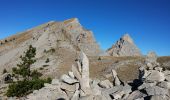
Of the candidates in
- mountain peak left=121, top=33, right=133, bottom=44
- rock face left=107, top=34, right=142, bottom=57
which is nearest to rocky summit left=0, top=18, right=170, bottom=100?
rock face left=107, top=34, right=142, bottom=57

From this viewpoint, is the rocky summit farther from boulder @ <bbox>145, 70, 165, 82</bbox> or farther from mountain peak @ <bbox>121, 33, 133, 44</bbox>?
mountain peak @ <bbox>121, 33, 133, 44</bbox>

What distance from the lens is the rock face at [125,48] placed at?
146m

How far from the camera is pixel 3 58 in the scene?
10725 centimetres

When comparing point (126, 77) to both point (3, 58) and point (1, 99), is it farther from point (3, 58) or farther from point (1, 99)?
point (3, 58)

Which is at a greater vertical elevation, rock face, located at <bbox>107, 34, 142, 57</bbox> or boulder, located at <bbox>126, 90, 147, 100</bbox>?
rock face, located at <bbox>107, 34, 142, 57</bbox>

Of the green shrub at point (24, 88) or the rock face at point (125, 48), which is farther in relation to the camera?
the rock face at point (125, 48)

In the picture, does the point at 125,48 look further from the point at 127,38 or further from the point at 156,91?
the point at 156,91

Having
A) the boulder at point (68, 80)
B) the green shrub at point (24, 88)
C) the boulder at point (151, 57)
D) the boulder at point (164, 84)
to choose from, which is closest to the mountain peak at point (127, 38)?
the green shrub at point (24, 88)

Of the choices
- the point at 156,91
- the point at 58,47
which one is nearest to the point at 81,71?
the point at 156,91

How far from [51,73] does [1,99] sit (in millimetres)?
21248

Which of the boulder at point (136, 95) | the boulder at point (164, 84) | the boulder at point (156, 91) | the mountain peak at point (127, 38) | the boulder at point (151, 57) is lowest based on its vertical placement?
the boulder at point (136, 95)

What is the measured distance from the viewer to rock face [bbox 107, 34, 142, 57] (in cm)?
14625

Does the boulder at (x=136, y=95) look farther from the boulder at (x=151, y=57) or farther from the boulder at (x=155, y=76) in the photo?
the boulder at (x=151, y=57)

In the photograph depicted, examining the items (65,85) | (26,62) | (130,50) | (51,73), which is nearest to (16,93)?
(26,62)
